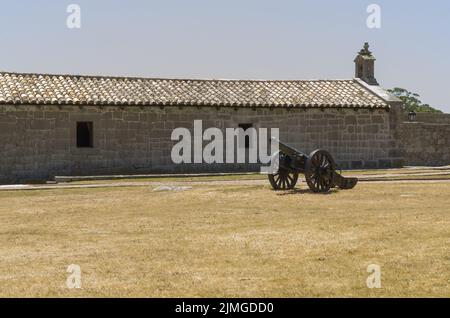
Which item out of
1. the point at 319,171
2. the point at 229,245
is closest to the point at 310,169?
the point at 319,171

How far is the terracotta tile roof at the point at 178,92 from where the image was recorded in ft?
74.6

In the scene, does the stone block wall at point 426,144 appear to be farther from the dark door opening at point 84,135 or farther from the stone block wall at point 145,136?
the dark door opening at point 84,135

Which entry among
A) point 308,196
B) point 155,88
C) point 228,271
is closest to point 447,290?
point 228,271

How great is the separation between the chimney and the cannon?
1332cm

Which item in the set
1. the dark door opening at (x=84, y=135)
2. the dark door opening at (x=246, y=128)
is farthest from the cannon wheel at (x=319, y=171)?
the dark door opening at (x=84, y=135)

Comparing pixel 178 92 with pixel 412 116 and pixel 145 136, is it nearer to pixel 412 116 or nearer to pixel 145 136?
pixel 145 136

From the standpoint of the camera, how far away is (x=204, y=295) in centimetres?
593

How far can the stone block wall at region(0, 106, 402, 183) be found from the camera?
22000mm

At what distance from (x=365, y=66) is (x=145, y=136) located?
35.1 feet

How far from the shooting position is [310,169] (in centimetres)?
1558

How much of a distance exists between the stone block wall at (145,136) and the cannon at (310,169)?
25.5 ft

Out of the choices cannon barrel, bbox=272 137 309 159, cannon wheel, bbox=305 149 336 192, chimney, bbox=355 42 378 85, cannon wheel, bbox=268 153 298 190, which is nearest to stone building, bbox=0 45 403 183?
chimney, bbox=355 42 378 85

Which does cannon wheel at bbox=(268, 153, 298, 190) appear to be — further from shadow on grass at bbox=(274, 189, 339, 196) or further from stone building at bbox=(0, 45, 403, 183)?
stone building at bbox=(0, 45, 403, 183)
